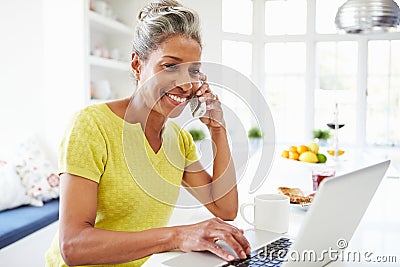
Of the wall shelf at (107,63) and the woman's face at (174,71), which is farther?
the wall shelf at (107,63)

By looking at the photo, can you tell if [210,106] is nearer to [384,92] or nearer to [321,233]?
[321,233]

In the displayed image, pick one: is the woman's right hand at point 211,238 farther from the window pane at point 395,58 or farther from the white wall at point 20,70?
the window pane at point 395,58

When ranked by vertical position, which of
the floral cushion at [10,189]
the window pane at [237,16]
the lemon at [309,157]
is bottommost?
the floral cushion at [10,189]

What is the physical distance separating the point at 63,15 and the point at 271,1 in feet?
10.9

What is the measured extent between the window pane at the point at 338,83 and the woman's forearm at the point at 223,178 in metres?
4.54

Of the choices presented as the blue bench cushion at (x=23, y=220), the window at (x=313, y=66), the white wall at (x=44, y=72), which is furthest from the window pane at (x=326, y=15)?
the blue bench cushion at (x=23, y=220)

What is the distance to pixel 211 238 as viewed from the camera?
102cm

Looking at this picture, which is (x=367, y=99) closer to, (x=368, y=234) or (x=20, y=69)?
(x=20, y=69)

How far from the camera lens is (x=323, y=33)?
5.83 metres

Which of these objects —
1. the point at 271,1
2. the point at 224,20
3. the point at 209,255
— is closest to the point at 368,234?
the point at 209,255

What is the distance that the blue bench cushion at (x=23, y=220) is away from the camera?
2.40m

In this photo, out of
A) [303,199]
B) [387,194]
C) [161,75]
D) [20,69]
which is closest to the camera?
[161,75]

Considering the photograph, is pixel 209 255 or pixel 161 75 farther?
pixel 161 75

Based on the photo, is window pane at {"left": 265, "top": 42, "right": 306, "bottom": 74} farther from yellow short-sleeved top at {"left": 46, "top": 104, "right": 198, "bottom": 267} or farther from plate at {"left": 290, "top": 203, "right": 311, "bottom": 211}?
yellow short-sleeved top at {"left": 46, "top": 104, "right": 198, "bottom": 267}
